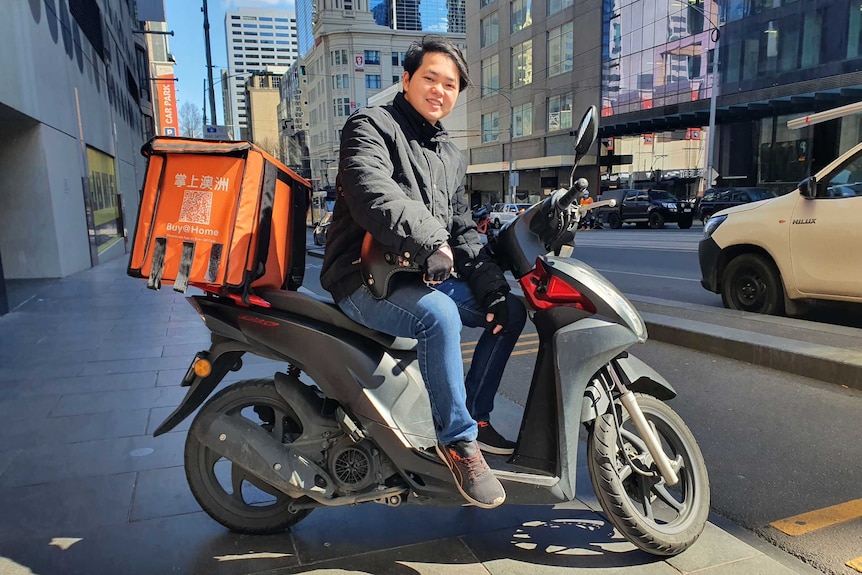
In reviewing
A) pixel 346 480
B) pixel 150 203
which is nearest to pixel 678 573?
pixel 346 480

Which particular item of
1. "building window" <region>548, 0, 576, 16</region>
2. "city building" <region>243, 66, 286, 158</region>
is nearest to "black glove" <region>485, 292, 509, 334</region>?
"building window" <region>548, 0, 576, 16</region>

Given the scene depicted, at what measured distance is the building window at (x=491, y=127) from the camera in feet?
177

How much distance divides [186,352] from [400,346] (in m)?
4.35

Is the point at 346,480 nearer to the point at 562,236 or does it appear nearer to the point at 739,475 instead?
the point at 562,236

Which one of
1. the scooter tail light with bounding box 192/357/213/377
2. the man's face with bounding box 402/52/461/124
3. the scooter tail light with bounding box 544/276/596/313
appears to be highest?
the man's face with bounding box 402/52/461/124

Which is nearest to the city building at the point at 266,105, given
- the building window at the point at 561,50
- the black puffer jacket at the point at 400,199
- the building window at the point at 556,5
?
the building window at the point at 556,5

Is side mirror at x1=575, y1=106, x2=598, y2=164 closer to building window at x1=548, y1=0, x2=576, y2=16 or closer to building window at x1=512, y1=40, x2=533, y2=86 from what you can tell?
building window at x1=548, y1=0, x2=576, y2=16

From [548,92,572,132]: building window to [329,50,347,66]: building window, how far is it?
61.8m

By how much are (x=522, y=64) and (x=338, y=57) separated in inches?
2289

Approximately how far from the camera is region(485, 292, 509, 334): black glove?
2549 millimetres

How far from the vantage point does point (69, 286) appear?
10.9 meters

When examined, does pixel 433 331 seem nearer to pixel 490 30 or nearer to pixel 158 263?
pixel 158 263

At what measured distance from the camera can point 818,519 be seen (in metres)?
2.77

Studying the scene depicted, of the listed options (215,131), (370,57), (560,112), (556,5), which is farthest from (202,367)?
(370,57)
